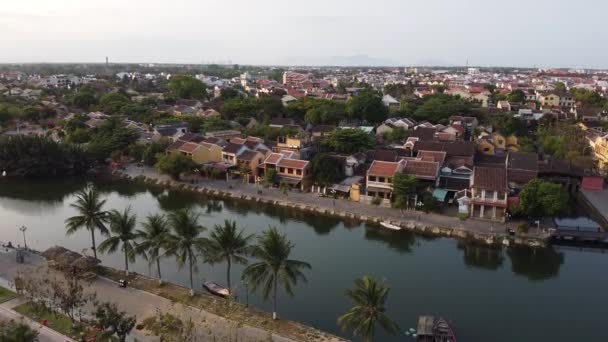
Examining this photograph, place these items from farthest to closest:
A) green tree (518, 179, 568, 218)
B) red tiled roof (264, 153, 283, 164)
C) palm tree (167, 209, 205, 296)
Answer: red tiled roof (264, 153, 283, 164), green tree (518, 179, 568, 218), palm tree (167, 209, 205, 296)

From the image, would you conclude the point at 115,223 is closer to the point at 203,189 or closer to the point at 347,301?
Answer: the point at 347,301

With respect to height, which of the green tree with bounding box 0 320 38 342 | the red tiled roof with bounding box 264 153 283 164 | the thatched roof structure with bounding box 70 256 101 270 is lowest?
the thatched roof structure with bounding box 70 256 101 270

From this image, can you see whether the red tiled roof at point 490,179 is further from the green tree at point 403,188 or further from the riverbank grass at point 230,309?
the riverbank grass at point 230,309

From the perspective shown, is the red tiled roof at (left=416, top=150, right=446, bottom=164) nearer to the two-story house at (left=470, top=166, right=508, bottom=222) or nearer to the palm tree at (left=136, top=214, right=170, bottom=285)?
the two-story house at (left=470, top=166, right=508, bottom=222)

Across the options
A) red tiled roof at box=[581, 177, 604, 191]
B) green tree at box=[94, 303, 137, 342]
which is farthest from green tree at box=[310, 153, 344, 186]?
green tree at box=[94, 303, 137, 342]

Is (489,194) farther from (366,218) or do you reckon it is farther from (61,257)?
(61,257)

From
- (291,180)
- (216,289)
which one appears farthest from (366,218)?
(216,289)
